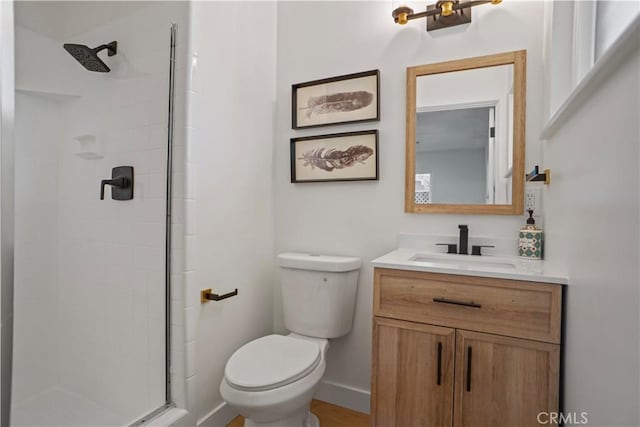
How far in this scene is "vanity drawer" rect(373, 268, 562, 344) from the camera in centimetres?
109

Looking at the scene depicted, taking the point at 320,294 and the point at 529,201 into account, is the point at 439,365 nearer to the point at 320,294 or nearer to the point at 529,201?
the point at 320,294

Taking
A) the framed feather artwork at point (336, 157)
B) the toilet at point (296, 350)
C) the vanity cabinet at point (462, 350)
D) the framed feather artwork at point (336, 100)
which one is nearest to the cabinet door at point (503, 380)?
the vanity cabinet at point (462, 350)

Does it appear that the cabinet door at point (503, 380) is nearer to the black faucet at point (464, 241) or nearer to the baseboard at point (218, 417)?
the black faucet at point (464, 241)

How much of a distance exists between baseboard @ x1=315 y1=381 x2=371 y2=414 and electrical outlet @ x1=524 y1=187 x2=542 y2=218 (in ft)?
4.10

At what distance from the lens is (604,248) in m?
0.74

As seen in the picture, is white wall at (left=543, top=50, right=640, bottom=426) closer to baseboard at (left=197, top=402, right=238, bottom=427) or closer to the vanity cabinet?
the vanity cabinet

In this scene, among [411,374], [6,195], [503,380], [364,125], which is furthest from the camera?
[364,125]

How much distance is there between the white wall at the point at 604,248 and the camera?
0.61 m

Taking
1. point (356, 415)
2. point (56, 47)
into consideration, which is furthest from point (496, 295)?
point (56, 47)

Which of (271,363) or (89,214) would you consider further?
(89,214)

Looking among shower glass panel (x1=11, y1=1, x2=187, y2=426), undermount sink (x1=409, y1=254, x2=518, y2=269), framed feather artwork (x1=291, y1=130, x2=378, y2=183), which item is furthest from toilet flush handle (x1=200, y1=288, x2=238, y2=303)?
undermount sink (x1=409, y1=254, x2=518, y2=269)

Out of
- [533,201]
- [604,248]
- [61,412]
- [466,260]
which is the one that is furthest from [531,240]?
[61,412]

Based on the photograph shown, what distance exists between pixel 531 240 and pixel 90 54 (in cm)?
217

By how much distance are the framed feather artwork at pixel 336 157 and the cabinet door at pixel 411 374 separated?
0.82 meters
